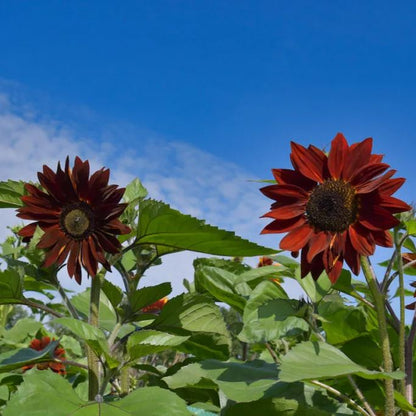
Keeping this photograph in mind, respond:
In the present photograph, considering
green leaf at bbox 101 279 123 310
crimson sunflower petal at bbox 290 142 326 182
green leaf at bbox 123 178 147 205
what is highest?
green leaf at bbox 123 178 147 205

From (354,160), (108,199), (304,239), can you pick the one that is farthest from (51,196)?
(354,160)

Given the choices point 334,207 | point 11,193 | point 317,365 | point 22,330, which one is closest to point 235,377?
point 317,365

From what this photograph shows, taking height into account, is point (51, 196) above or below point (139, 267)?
above

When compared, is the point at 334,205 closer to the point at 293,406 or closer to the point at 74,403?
the point at 293,406

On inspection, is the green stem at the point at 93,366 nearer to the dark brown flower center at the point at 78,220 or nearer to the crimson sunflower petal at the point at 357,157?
the dark brown flower center at the point at 78,220

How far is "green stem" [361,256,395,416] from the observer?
1.36 m

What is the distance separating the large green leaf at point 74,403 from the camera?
1368 mm

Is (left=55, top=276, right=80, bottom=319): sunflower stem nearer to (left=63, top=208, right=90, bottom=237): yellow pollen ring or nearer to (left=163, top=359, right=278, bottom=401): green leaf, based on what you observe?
(left=63, top=208, right=90, bottom=237): yellow pollen ring

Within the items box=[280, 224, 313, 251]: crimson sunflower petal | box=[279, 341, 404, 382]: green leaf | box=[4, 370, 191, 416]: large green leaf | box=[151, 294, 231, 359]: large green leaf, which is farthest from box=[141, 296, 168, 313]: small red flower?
box=[279, 341, 404, 382]: green leaf

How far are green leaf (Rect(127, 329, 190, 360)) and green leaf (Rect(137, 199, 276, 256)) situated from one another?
1.06 ft

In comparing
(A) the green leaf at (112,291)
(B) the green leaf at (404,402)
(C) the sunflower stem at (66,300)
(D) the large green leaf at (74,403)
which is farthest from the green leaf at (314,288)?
(C) the sunflower stem at (66,300)

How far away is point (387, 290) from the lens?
155 cm

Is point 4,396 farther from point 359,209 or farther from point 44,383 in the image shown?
point 359,209

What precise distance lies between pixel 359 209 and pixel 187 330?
2.38 feet
